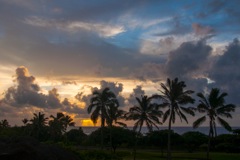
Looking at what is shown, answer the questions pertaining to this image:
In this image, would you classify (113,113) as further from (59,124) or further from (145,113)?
(59,124)

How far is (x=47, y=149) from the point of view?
17.8 m

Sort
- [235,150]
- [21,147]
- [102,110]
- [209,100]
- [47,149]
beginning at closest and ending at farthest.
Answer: [21,147]
[47,149]
[209,100]
[102,110]
[235,150]

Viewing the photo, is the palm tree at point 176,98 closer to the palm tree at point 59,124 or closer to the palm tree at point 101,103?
the palm tree at point 101,103

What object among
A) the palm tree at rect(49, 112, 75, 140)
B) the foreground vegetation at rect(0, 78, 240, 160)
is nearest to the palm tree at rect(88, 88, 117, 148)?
the foreground vegetation at rect(0, 78, 240, 160)

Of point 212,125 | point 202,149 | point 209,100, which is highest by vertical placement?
point 209,100

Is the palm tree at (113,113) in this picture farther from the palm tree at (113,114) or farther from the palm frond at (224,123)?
the palm frond at (224,123)

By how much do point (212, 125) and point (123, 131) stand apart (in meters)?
28.8

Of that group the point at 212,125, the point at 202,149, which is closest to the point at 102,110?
the point at 212,125

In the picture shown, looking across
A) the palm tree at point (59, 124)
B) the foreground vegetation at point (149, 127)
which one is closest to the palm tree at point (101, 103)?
the foreground vegetation at point (149, 127)

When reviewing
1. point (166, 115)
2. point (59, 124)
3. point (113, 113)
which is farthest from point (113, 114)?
point (59, 124)

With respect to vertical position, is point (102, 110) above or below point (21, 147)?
above

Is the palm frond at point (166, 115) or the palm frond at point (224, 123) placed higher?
the palm frond at point (166, 115)

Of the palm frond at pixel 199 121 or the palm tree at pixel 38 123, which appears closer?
the palm frond at pixel 199 121

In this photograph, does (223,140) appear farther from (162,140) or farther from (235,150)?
(162,140)
